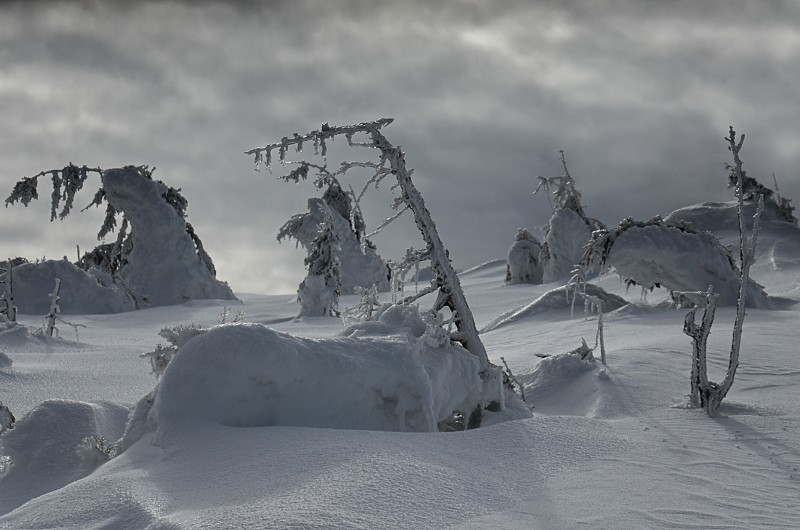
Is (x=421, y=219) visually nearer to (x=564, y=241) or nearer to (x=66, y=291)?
(x=66, y=291)

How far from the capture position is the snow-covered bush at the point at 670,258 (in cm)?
1260

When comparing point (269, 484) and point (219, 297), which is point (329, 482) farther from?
point (219, 297)

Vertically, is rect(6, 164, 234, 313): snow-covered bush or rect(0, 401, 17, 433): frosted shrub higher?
rect(6, 164, 234, 313): snow-covered bush

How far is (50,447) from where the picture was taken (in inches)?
173

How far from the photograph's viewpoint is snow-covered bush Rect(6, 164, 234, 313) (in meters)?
16.5

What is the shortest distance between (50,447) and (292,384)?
1608 millimetres

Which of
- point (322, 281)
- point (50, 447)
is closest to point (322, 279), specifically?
point (322, 281)

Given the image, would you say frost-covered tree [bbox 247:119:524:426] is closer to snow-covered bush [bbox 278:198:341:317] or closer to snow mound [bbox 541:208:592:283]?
snow-covered bush [bbox 278:198:341:317]

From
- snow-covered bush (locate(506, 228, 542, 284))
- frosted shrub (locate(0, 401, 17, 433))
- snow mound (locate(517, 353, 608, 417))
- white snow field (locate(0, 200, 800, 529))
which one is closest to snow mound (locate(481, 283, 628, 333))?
snow mound (locate(517, 353, 608, 417))

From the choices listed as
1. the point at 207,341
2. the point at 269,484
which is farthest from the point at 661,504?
the point at 207,341

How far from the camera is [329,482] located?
2.89 metres

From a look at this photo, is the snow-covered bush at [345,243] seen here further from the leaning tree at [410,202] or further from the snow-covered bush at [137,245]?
the leaning tree at [410,202]

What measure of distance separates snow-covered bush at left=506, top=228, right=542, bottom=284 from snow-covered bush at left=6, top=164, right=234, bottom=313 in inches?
428

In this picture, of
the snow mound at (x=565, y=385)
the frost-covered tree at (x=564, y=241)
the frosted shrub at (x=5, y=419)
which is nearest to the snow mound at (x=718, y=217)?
the frost-covered tree at (x=564, y=241)
